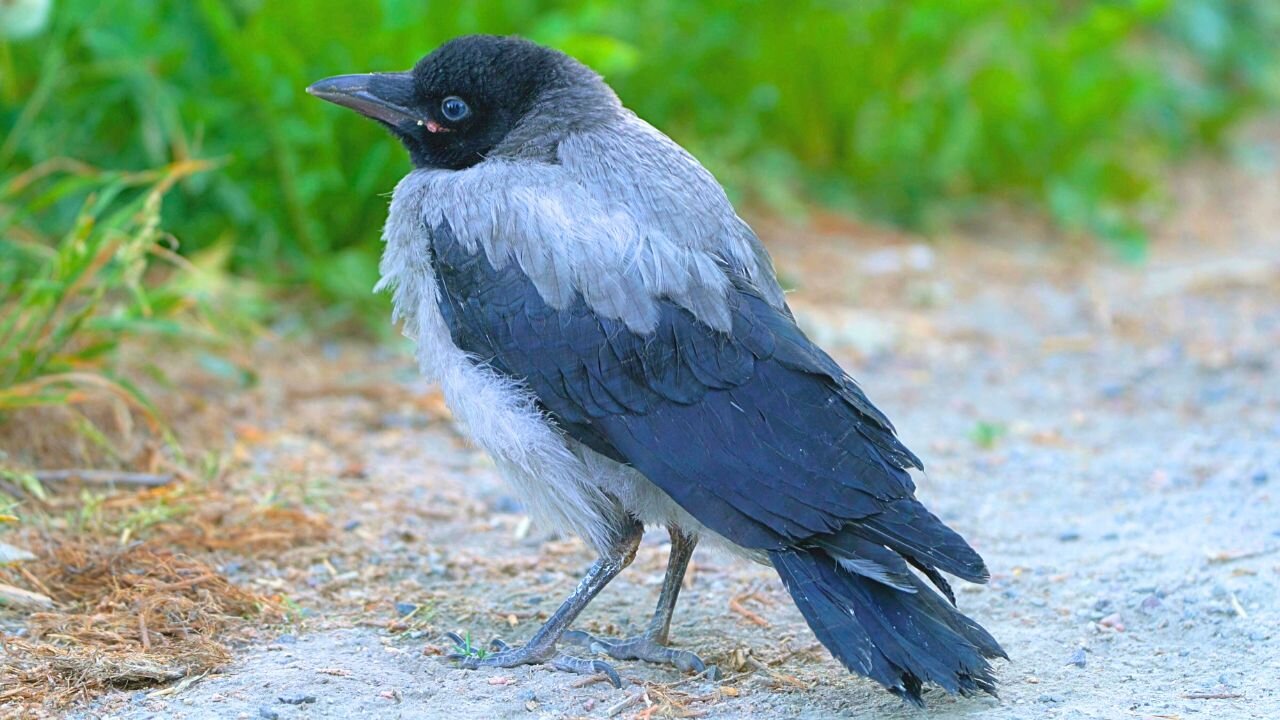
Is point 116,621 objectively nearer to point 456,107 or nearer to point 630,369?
point 630,369

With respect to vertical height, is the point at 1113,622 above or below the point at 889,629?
above

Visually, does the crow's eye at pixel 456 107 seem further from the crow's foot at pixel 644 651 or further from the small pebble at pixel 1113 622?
the small pebble at pixel 1113 622

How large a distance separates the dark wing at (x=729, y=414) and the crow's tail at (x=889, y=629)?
7cm

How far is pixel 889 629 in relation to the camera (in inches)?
139

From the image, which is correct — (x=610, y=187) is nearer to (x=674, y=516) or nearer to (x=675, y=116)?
(x=674, y=516)

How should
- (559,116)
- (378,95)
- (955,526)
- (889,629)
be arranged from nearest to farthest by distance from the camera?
(889,629) → (559,116) → (378,95) → (955,526)

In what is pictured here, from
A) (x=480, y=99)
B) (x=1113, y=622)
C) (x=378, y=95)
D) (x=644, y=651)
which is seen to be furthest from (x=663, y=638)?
(x=378, y=95)

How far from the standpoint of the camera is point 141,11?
20.8 ft

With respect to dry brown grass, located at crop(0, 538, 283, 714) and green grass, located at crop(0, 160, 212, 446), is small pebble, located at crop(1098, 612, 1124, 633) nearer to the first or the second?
dry brown grass, located at crop(0, 538, 283, 714)

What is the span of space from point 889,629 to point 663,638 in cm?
82

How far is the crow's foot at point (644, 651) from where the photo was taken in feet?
13.2

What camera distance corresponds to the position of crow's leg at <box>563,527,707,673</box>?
404 centimetres

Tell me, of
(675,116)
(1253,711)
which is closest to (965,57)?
(675,116)

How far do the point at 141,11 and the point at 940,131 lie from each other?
4488 mm
